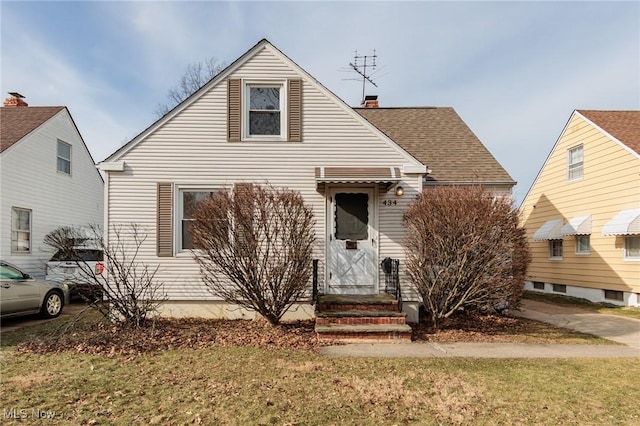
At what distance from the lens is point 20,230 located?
510 inches

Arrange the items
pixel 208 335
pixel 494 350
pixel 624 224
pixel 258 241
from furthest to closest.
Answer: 1. pixel 624 224
2. pixel 258 241
3. pixel 208 335
4. pixel 494 350

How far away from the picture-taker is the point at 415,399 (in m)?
4.37

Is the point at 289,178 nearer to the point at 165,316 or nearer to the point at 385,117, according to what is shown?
the point at 165,316

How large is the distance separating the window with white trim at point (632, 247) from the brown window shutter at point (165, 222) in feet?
42.4

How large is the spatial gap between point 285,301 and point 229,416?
3702 mm

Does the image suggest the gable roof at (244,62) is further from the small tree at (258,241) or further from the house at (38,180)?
the house at (38,180)

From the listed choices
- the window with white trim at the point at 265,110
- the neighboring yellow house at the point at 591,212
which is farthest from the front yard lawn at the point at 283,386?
the neighboring yellow house at the point at 591,212

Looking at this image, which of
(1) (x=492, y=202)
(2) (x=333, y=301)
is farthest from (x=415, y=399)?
(1) (x=492, y=202)

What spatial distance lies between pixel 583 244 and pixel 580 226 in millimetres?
1014

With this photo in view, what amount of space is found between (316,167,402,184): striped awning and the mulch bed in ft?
10.0

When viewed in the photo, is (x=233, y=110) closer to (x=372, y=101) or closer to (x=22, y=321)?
(x=22, y=321)

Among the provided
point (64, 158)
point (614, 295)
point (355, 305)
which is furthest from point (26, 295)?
point (614, 295)

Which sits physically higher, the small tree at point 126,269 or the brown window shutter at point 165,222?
the brown window shutter at point 165,222

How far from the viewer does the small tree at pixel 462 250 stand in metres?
7.44
